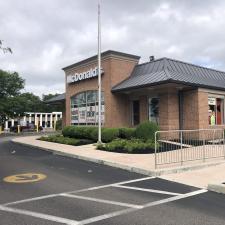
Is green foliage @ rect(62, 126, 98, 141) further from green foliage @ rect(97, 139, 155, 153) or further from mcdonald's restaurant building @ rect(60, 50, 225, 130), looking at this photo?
green foliage @ rect(97, 139, 155, 153)

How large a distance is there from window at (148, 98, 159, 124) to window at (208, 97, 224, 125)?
10.7 ft

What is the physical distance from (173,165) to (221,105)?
12.2 m

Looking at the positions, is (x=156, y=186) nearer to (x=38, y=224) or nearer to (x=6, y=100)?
(x=38, y=224)

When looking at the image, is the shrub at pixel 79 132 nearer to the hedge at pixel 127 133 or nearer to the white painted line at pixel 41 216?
the hedge at pixel 127 133

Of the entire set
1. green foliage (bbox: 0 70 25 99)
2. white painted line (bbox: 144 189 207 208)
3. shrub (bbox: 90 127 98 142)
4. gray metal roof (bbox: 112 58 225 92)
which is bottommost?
white painted line (bbox: 144 189 207 208)

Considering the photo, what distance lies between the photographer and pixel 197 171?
1195 centimetres

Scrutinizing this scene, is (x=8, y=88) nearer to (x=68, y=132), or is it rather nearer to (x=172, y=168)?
(x=68, y=132)

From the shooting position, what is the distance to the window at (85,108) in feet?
87.0

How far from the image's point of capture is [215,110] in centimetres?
2278

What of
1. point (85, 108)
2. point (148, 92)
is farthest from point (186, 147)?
point (85, 108)

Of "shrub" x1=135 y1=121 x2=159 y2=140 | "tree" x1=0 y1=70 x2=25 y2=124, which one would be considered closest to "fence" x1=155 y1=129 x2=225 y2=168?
"shrub" x1=135 y1=121 x2=159 y2=140

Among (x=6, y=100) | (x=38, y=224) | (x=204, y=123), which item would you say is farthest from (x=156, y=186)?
(x=6, y=100)

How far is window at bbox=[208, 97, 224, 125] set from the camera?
22.3 meters

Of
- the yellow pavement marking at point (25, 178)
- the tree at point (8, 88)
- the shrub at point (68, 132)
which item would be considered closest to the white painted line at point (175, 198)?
the yellow pavement marking at point (25, 178)
